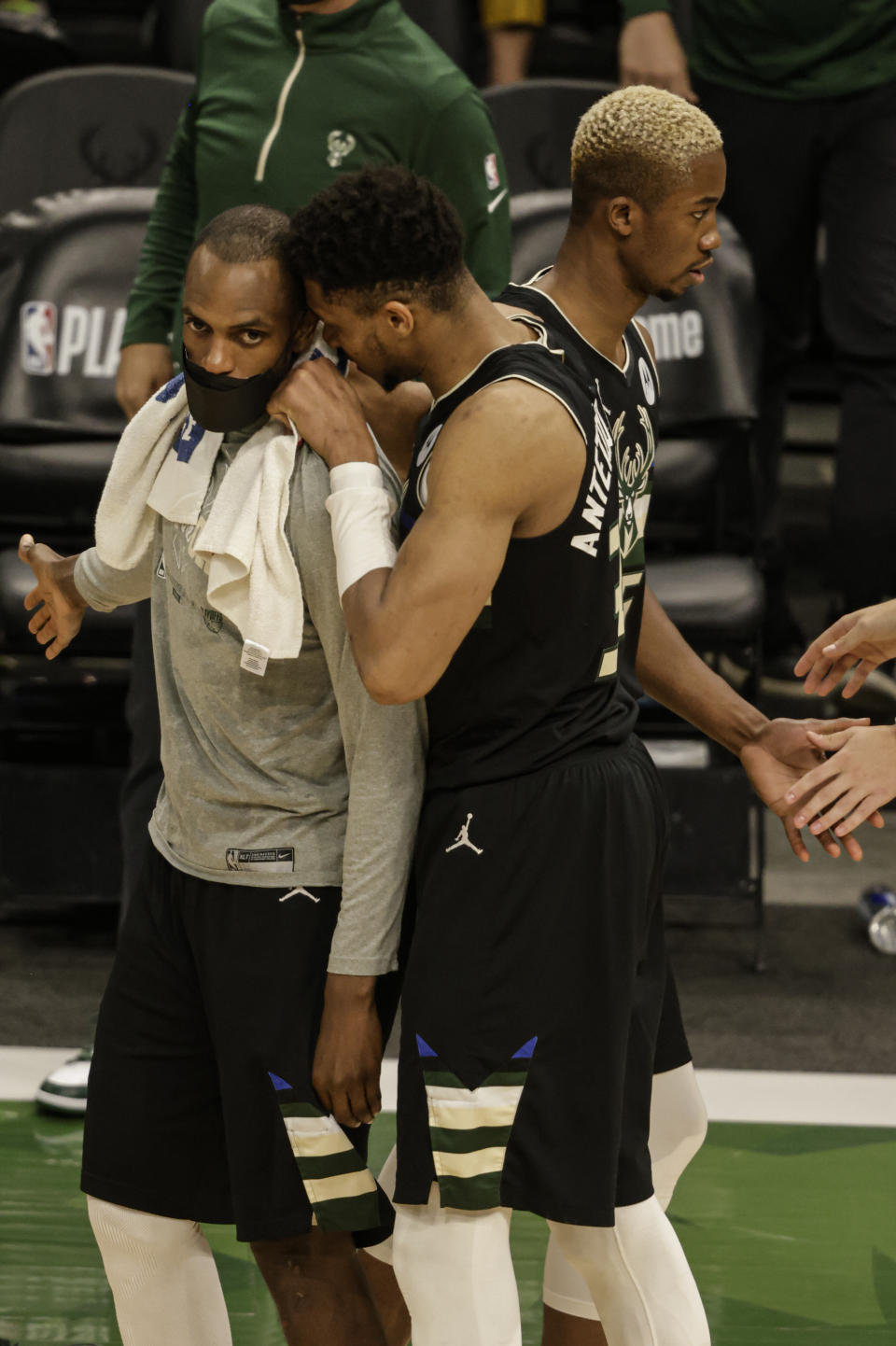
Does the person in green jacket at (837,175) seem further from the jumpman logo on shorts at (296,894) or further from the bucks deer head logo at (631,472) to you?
the jumpman logo on shorts at (296,894)

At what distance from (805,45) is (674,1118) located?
120 inches

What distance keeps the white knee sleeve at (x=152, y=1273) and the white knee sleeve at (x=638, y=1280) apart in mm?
407

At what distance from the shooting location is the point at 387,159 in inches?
114

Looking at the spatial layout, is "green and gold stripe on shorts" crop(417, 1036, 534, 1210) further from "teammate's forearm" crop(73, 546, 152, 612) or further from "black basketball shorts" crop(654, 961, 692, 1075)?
"teammate's forearm" crop(73, 546, 152, 612)

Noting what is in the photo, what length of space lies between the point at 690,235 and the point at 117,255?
2.53 m

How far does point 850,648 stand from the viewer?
7.78 feet

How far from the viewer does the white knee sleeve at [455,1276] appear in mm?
1808

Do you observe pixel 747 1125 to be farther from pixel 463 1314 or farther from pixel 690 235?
pixel 690 235

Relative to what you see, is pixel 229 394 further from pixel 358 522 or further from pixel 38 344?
pixel 38 344

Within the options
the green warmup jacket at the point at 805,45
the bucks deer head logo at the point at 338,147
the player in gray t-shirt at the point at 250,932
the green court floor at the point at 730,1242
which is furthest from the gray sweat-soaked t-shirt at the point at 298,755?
the green warmup jacket at the point at 805,45

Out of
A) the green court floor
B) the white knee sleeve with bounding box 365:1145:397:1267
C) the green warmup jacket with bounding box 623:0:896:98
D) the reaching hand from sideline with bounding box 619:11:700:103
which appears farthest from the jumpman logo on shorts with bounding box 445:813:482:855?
the green warmup jacket with bounding box 623:0:896:98

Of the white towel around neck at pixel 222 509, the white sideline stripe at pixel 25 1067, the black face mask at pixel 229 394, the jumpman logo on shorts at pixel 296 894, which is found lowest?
the white sideline stripe at pixel 25 1067

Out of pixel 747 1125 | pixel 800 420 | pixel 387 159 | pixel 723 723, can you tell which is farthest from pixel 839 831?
pixel 800 420

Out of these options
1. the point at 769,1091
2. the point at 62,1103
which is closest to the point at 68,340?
the point at 62,1103
